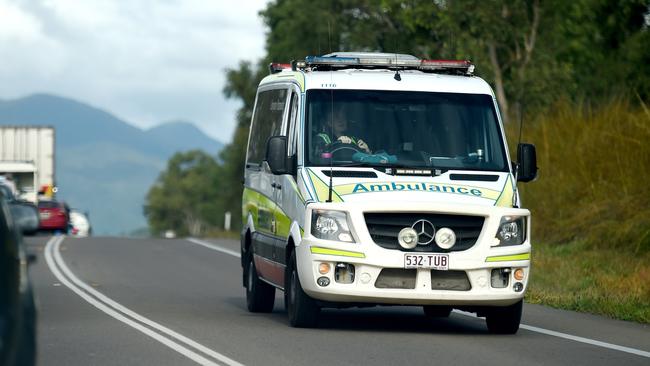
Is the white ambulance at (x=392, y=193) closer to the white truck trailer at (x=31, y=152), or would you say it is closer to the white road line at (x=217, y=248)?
the white road line at (x=217, y=248)

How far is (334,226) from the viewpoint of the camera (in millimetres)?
13156

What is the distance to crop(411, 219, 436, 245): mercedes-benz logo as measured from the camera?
1310 cm

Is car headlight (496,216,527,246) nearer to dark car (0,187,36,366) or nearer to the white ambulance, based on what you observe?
the white ambulance

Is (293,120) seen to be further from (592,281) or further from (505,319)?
(592,281)

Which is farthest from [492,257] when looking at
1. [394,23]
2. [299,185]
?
[394,23]

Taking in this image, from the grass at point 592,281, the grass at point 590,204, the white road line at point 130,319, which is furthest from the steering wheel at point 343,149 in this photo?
the grass at point 590,204

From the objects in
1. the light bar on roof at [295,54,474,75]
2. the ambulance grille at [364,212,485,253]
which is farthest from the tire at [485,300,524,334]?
the light bar on roof at [295,54,474,75]

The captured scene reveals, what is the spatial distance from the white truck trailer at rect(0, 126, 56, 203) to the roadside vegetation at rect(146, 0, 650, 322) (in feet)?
32.9

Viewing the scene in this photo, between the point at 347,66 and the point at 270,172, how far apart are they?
1294mm

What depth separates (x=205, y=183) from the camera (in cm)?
→ 19100

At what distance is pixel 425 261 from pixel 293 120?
2305 mm

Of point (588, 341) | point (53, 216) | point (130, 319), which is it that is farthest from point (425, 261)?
point (53, 216)

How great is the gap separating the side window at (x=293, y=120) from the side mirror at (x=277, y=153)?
0.31 m

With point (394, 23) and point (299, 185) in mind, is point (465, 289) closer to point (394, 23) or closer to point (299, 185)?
point (299, 185)
